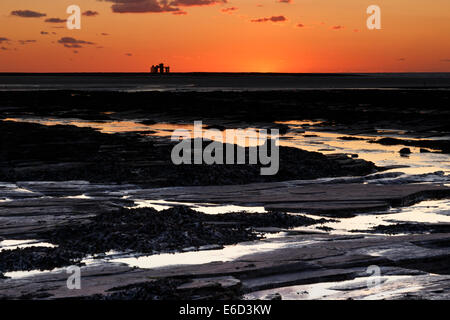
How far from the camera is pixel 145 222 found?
11.3 metres

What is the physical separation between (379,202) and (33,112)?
3934cm

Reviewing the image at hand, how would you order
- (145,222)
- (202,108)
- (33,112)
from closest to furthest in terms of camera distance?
(145,222), (33,112), (202,108)

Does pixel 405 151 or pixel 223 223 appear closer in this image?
pixel 223 223

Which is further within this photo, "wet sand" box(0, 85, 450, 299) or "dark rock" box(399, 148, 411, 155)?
"dark rock" box(399, 148, 411, 155)

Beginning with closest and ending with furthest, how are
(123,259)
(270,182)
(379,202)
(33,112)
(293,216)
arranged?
(123,259), (293,216), (379,202), (270,182), (33,112)

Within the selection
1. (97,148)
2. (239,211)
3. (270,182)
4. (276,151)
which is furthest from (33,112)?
(239,211)

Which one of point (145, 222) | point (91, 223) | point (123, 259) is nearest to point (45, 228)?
point (91, 223)

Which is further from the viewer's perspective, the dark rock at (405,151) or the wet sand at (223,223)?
the dark rock at (405,151)

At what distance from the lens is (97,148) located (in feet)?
80.8

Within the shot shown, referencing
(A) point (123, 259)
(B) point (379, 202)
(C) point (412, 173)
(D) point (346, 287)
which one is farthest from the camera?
(C) point (412, 173)

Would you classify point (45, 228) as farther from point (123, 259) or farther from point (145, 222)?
point (123, 259)

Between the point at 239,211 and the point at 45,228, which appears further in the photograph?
the point at 239,211

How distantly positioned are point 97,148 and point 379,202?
1307cm
